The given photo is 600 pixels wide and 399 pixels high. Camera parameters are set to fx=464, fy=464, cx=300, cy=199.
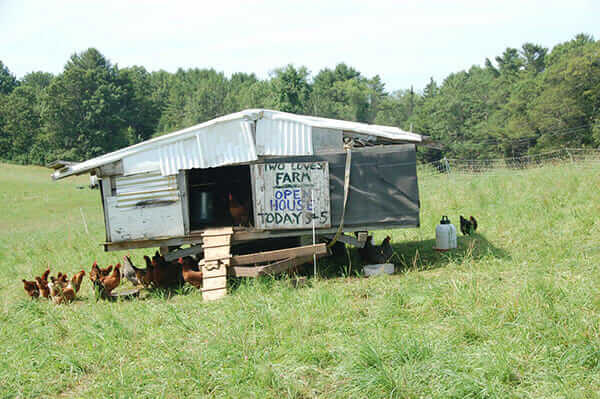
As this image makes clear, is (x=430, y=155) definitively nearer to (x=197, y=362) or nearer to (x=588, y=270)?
(x=588, y=270)

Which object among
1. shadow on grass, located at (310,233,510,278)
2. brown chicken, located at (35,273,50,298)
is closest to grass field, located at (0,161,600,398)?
shadow on grass, located at (310,233,510,278)

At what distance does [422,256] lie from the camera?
397 inches

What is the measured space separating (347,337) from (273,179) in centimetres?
419

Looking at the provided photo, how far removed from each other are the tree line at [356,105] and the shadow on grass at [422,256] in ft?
117

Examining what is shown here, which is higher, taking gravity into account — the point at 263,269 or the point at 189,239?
the point at 189,239

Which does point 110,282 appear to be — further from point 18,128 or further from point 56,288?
point 18,128

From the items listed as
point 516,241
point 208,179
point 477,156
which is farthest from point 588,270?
point 477,156

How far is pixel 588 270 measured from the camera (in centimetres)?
725

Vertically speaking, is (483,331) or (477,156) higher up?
(477,156)

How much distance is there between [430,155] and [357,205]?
168 feet

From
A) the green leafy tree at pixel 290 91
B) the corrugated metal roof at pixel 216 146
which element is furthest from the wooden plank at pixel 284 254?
the green leafy tree at pixel 290 91

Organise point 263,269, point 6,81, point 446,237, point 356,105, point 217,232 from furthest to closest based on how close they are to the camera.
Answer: point 6,81 < point 356,105 < point 446,237 < point 217,232 < point 263,269

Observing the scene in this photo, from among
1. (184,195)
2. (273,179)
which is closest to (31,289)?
(184,195)

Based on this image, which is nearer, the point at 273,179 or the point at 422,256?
the point at 273,179
